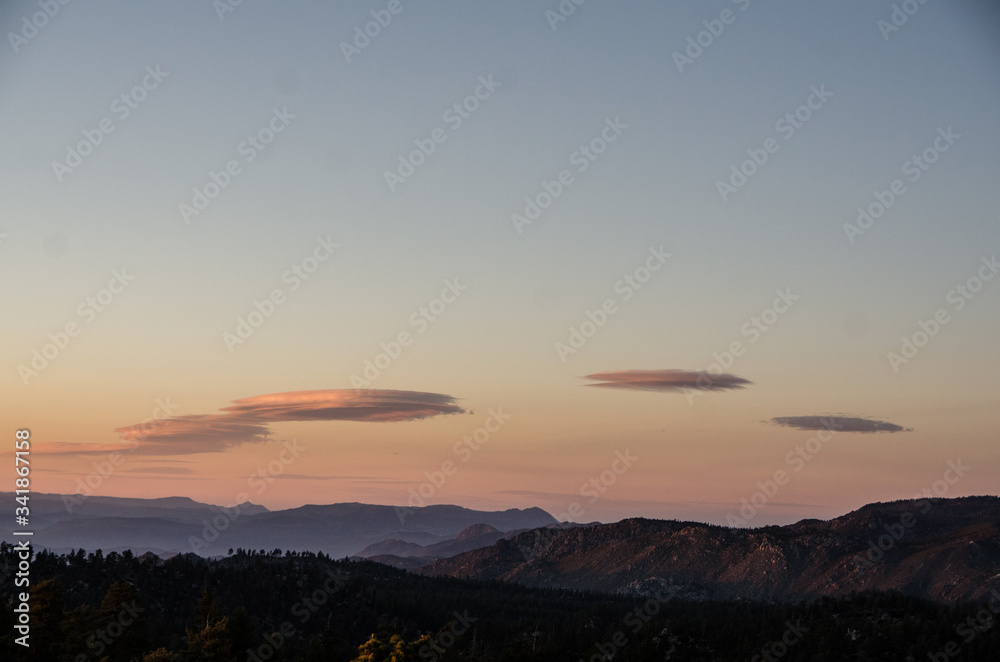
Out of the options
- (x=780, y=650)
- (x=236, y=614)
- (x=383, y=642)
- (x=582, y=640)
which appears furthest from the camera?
(x=582, y=640)

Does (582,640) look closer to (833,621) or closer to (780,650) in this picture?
(780,650)

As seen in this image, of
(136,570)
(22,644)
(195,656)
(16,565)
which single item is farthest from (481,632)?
(22,644)

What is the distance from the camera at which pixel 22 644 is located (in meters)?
95.3

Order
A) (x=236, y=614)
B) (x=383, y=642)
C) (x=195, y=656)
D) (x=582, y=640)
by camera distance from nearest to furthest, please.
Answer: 1. (x=383, y=642)
2. (x=195, y=656)
3. (x=236, y=614)
4. (x=582, y=640)

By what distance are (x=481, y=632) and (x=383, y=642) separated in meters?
108

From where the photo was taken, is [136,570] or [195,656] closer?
[195,656]

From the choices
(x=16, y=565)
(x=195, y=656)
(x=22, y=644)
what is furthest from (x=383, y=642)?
(x=16, y=565)

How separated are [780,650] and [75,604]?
127 metres

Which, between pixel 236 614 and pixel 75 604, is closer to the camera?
pixel 236 614

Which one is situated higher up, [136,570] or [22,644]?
[136,570]

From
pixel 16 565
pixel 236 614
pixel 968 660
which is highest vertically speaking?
pixel 16 565

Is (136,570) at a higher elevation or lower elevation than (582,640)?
higher

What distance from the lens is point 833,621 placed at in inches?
7515

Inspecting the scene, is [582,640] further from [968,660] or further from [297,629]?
[968,660]
